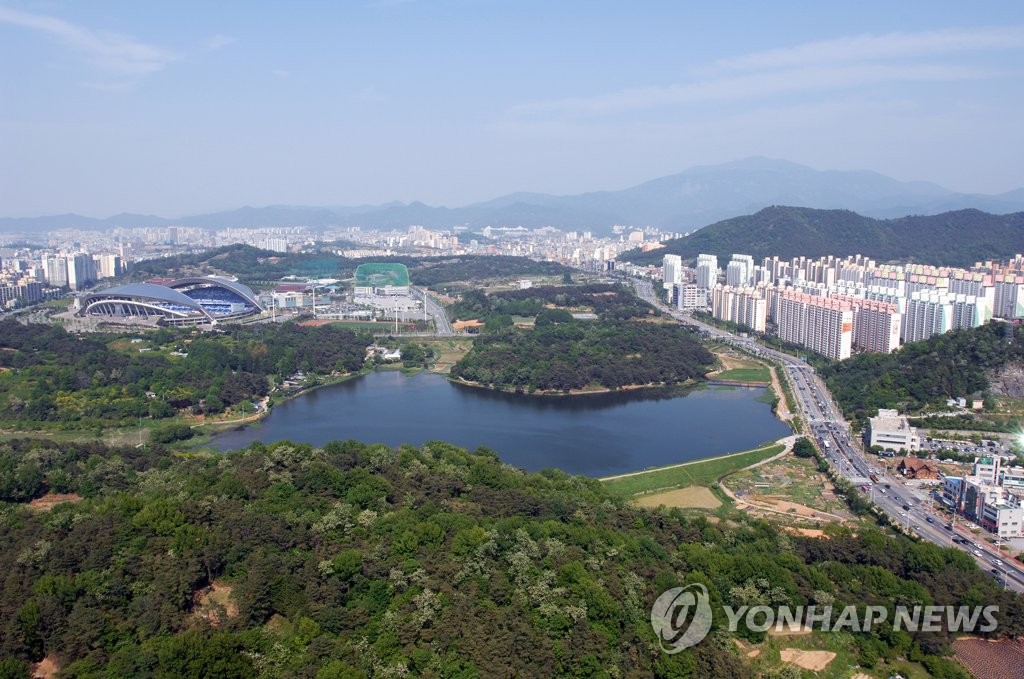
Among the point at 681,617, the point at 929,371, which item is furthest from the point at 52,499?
the point at 929,371

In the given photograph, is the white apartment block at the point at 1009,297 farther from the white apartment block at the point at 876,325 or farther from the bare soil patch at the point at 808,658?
the bare soil patch at the point at 808,658

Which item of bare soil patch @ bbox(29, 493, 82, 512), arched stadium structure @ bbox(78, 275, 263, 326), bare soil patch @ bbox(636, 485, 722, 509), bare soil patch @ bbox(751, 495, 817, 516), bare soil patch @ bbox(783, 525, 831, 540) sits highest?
arched stadium structure @ bbox(78, 275, 263, 326)

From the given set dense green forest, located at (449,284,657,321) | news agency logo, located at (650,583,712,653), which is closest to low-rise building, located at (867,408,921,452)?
news agency logo, located at (650,583,712,653)

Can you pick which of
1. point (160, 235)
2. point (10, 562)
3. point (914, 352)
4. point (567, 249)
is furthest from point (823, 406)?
point (160, 235)

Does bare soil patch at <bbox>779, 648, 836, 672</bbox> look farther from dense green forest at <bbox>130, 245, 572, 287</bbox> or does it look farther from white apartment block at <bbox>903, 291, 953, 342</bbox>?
dense green forest at <bbox>130, 245, 572, 287</bbox>

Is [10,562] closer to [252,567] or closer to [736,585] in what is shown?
[252,567]

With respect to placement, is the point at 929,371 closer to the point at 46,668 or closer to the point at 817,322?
the point at 817,322
